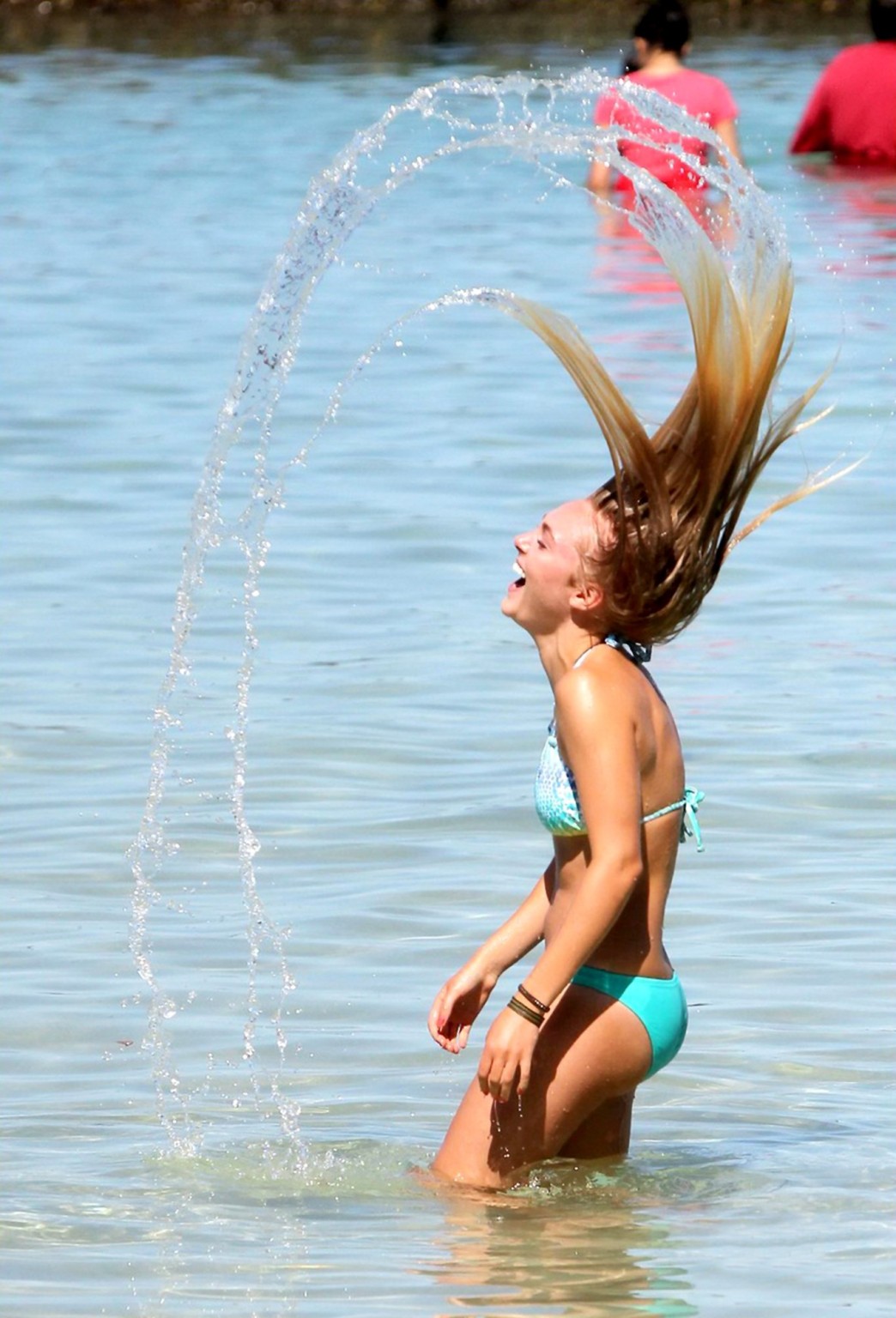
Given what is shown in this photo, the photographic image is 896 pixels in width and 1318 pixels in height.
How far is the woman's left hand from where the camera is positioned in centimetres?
395

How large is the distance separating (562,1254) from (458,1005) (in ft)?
1.46

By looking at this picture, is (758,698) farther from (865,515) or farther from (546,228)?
(546,228)

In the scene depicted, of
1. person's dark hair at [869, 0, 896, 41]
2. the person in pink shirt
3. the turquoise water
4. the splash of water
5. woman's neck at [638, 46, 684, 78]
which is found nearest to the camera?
the turquoise water

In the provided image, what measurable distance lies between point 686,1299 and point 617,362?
9.15 metres

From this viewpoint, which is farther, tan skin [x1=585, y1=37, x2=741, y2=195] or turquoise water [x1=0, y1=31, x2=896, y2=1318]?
tan skin [x1=585, y1=37, x2=741, y2=195]

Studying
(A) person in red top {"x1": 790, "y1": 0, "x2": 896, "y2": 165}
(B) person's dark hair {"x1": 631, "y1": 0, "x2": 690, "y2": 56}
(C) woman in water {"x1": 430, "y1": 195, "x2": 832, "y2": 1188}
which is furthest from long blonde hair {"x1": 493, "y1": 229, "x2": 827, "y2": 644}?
(A) person in red top {"x1": 790, "y1": 0, "x2": 896, "y2": 165}

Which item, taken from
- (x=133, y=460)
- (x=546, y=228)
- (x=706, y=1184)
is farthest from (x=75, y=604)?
(x=546, y=228)

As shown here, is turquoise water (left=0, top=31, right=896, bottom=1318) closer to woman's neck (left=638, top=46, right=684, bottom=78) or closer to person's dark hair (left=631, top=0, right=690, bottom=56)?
woman's neck (left=638, top=46, right=684, bottom=78)

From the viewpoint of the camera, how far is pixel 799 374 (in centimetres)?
1245

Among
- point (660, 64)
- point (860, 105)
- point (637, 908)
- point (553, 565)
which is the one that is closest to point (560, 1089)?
point (637, 908)

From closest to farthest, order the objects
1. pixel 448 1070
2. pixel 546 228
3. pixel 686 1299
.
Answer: pixel 686 1299
pixel 448 1070
pixel 546 228

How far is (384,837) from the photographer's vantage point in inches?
257

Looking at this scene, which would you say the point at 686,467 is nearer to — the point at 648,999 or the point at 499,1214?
the point at 648,999

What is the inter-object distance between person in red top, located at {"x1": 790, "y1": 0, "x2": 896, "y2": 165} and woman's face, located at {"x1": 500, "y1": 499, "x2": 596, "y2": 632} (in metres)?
14.0
